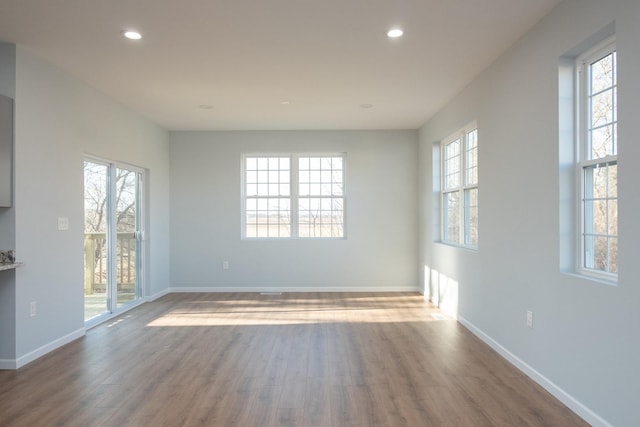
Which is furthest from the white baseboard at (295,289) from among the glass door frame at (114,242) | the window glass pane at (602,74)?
the window glass pane at (602,74)

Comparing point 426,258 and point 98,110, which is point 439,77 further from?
point 98,110

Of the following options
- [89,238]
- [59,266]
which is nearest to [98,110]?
[89,238]

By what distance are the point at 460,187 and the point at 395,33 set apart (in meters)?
2.40

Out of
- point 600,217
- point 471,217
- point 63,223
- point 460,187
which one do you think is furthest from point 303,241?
point 600,217

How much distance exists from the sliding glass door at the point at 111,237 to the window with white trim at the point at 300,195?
71.7 inches

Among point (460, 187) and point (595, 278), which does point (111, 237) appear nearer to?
point (460, 187)

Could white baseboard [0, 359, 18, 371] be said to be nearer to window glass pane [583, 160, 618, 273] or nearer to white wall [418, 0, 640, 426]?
white wall [418, 0, 640, 426]

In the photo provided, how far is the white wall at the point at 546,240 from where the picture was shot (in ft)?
7.31

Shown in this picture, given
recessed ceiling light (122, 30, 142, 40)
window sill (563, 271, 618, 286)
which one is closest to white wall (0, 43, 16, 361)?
recessed ceiling light (122, 30, 142, 40)

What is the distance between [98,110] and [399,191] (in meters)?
4.45

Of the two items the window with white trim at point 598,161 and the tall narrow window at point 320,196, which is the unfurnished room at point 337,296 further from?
the tall narrow window at point 320,196

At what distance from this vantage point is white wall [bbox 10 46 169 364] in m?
3.57

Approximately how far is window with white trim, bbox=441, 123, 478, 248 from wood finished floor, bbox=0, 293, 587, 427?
1.10m

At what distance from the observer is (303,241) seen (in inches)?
277
